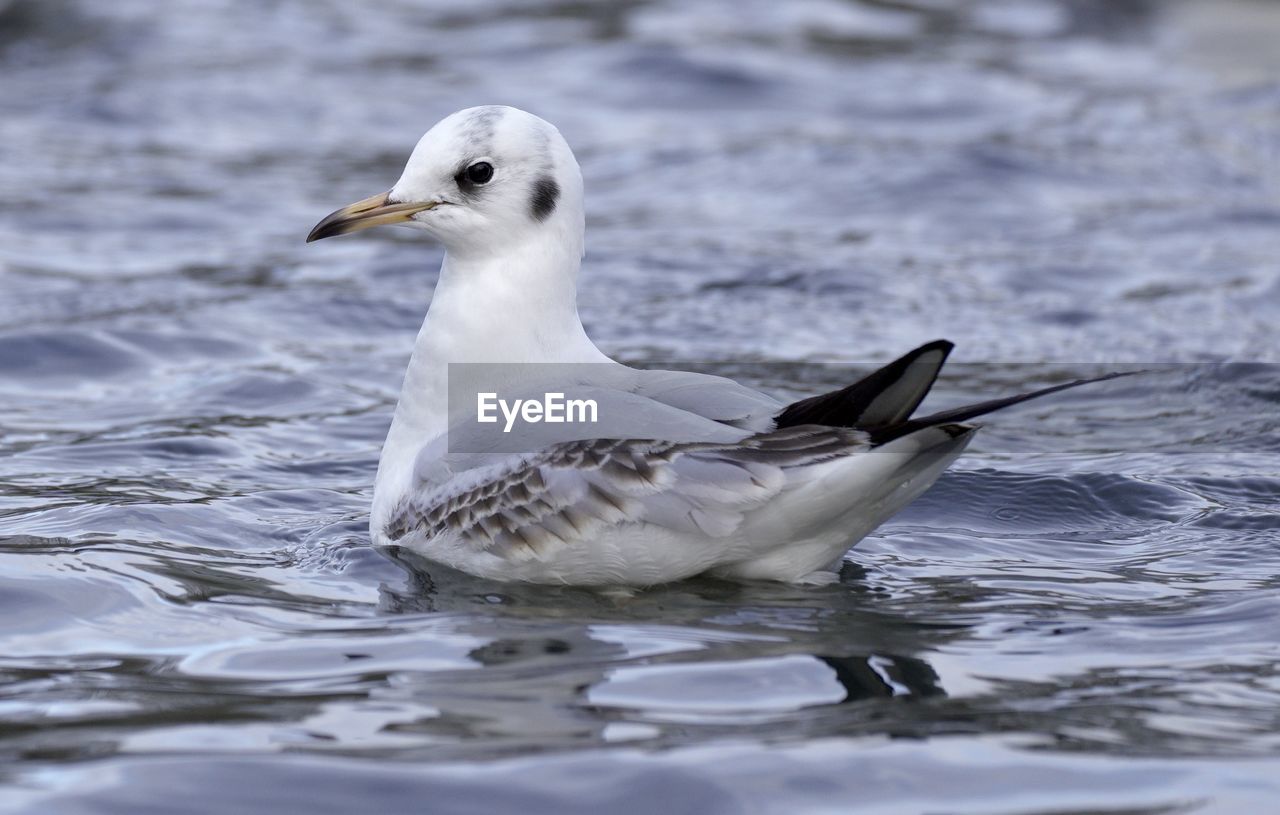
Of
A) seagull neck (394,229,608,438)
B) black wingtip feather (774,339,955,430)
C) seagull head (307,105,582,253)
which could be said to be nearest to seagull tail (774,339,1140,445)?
black wingtip feather (774,339,955,430)

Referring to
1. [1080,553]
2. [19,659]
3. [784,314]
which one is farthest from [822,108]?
[19,659]

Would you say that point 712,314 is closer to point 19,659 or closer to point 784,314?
point 784,314

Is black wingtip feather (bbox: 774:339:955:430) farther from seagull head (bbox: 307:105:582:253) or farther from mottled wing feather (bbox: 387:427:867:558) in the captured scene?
seagull head (bbox: 307:105:582:253)

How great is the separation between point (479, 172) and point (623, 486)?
1.15 m

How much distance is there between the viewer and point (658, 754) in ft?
12.6

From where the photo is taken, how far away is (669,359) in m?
8.72

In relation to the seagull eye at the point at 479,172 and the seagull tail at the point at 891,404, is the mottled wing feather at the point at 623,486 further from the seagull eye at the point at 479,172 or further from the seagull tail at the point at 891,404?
the seagull eye at the point at 479,172

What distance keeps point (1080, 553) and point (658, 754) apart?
230 centimetres

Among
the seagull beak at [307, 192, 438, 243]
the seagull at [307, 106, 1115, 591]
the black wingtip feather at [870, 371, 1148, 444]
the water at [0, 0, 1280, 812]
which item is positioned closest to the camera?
the water at [0, 0, 1280, 812]

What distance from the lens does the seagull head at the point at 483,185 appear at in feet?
17.9

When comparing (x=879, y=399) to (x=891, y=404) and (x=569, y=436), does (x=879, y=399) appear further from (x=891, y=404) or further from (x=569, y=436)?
(x=569, y=436)

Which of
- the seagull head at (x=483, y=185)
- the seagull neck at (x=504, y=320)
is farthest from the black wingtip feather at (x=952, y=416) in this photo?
the seagull head at (x=483, y=185)

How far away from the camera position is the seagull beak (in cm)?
546

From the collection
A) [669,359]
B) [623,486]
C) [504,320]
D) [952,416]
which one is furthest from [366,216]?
[669,359]
